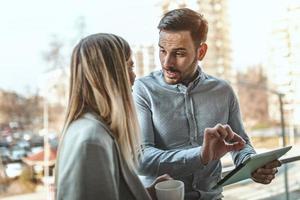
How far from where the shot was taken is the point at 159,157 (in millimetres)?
1212

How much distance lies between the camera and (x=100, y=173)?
31.9 inches

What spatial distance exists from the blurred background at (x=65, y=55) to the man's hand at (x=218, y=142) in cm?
101

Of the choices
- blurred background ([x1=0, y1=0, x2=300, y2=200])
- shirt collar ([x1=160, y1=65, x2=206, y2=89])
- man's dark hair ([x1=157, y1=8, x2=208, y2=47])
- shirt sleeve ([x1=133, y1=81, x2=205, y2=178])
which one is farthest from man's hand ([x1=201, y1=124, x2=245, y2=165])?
blurred background ([x1=0, y1=0, x2=300, y2=200])

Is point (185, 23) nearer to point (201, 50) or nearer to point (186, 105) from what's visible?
point (201, 50)

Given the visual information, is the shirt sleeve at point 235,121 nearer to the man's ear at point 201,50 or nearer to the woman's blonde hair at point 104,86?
the man's ear at point 201,50

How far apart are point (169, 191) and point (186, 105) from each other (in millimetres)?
447

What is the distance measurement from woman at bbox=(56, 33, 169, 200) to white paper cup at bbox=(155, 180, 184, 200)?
2.4 inches

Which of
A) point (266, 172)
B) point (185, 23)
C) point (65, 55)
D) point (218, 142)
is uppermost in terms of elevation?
point (185, 23)

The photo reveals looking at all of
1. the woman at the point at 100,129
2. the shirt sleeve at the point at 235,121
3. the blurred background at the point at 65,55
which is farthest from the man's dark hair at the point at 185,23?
the blurred background at the point at 65,55

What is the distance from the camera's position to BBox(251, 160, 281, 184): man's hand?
133cm

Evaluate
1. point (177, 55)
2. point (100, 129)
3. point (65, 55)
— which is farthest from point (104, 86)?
point (65, 55)

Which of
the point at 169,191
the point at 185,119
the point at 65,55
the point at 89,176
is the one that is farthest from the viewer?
the point at 65,55

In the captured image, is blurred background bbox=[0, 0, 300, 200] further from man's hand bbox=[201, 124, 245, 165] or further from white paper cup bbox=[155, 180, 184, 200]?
white paper cup bbox=[155, 180, 184, 200]

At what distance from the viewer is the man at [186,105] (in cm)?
130
